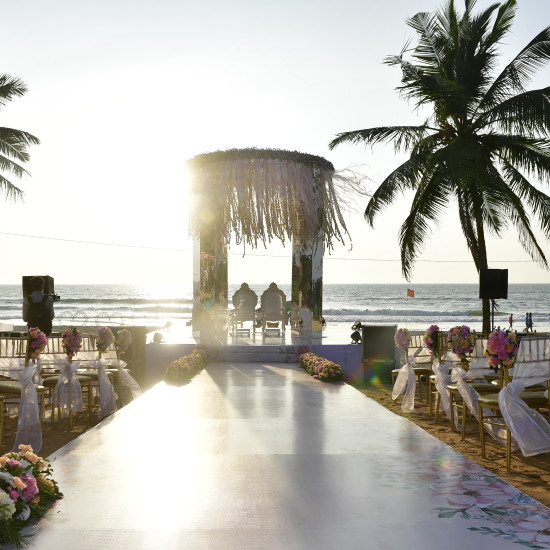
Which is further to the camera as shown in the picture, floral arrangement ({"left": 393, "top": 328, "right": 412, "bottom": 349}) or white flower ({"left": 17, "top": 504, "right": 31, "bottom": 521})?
floral arrangement ({"left": 393, "top": 328, "right": 412, "bottom": 349})

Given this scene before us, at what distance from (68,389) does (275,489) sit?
4.85 m

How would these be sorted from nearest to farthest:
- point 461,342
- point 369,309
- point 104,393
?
point 461,342
point 104,393
point 369,309

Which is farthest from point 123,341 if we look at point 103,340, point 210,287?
point 210,287

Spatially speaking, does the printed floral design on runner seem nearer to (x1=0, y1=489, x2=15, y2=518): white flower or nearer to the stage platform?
(x1=0, y1=489, x2=15, y2=518): white flower

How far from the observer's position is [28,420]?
7184 mm

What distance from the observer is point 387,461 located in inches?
215

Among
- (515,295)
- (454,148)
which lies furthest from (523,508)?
(515,295)

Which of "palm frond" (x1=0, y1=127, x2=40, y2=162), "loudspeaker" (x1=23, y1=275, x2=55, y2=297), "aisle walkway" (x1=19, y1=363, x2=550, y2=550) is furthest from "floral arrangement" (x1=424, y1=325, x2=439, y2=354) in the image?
"palm frond" (x1=0, y1=127, x2=40, y2=162)

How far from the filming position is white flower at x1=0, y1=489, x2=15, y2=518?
3.51 metres

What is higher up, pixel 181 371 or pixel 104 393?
pixel 181 371

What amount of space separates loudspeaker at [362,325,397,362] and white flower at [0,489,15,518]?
10.4 metres

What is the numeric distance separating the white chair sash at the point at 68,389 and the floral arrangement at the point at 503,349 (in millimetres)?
5125

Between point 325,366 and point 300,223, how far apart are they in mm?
4030

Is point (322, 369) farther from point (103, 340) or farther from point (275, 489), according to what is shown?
point (275, 489)
